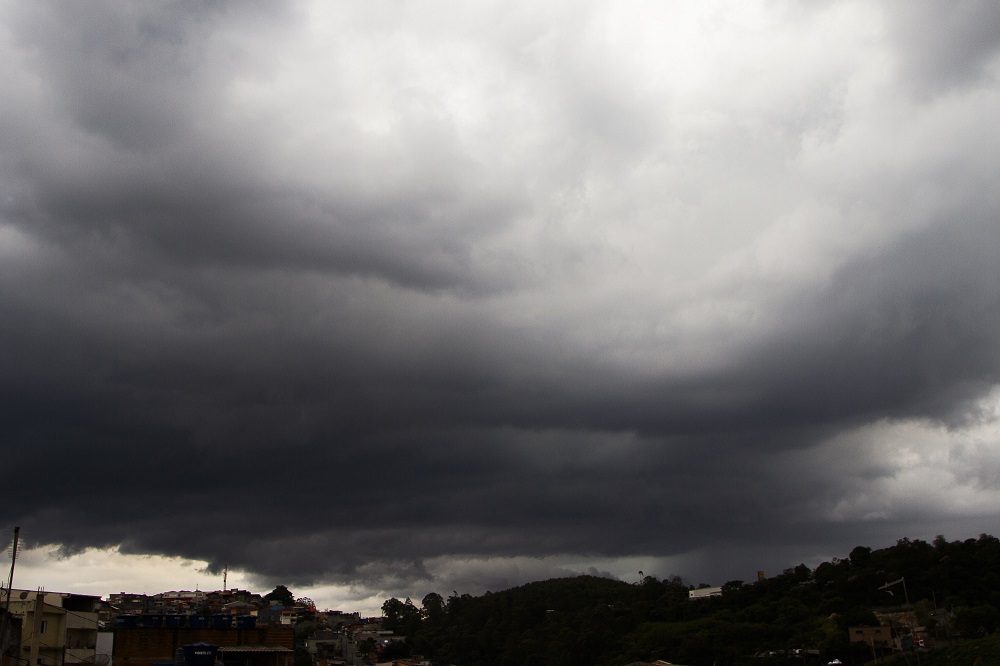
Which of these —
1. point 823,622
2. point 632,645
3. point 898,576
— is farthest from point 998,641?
point 632,645

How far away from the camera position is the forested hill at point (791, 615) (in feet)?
415

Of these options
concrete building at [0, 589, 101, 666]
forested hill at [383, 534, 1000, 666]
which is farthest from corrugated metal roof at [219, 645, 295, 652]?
forested hill at [383, 534, 1000, 666]

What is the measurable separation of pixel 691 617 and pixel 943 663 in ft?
217

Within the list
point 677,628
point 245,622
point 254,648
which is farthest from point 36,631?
point 677,628

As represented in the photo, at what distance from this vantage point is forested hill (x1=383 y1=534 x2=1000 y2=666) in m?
126

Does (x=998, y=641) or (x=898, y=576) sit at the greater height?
(x=898, y=576)

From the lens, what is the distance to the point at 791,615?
14650 cm

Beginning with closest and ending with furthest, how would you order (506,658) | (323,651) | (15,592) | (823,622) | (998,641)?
(15,592) → (998,641) → (823,622) → (323,651) → (506,658)

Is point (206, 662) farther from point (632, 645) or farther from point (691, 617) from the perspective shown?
point (691, 617)

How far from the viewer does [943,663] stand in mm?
105062

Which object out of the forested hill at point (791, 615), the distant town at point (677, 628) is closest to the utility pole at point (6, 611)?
the distant town at point (677, 628)

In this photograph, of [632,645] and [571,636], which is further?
[571,636]

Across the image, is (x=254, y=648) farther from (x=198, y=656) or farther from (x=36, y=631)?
(x=36, y=631)

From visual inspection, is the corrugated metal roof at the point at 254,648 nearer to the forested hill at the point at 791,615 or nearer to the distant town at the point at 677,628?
the distant town at the point at 677,628
